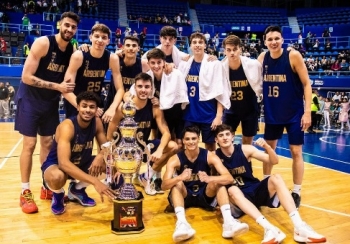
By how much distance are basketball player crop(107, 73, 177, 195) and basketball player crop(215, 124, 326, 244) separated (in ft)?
2.04

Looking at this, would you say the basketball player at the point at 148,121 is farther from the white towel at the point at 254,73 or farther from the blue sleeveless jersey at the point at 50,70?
the white towel at the point at 254,73

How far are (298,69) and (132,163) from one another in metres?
1.98

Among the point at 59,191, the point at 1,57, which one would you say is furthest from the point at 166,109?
the point at 1,57

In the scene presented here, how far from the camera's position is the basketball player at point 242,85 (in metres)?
3.92

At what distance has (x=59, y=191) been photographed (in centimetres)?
340

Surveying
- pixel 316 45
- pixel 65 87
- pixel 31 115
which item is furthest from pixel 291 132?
pixel 316 45

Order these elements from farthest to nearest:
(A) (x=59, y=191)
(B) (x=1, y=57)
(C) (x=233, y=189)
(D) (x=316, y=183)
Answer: (B) (x=1, y=57)
(D) (x=316, y=183)
(A) (x=59, y=191)
(C) (x=233, y=189)

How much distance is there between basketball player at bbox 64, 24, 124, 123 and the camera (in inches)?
141

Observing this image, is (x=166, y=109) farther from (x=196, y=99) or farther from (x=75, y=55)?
(x=75, y=55)

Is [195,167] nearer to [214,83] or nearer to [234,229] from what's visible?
[234,229]

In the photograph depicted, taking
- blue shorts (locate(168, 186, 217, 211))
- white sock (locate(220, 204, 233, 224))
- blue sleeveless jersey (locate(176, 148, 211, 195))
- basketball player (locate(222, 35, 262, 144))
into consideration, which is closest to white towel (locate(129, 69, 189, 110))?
basketball player (locate(222, 35, 262, 144))

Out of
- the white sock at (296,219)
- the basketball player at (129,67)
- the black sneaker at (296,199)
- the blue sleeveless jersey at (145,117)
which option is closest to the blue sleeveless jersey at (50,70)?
the basketball player at (129,67)

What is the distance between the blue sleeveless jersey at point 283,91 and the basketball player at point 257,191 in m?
0.63

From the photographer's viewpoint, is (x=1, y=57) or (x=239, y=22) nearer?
(x=1, y=57)
